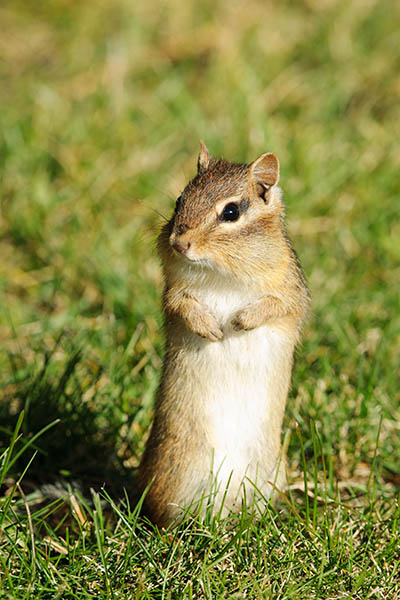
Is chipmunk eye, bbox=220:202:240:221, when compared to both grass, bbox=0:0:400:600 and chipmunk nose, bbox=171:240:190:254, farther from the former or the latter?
grass, bbox=0:0:400:600

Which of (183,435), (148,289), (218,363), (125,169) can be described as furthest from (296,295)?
(125,169)

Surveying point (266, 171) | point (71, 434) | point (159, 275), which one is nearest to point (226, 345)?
point (266, 171)

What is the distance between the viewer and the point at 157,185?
5.85 metres

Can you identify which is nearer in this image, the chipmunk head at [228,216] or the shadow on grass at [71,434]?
the chipmunk head at [228,216]

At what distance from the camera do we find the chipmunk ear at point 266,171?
317 centimetres

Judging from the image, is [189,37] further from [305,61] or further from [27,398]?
[27,398]

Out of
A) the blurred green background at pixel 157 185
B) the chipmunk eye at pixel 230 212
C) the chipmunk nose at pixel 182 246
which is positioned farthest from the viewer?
the blurred green background at pixel 157 185

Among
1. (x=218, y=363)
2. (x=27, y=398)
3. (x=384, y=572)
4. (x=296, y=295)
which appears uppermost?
(x=296, y=295)

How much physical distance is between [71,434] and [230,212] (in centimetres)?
148

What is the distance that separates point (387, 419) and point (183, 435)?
4.21 feet

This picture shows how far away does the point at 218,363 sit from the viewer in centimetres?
315

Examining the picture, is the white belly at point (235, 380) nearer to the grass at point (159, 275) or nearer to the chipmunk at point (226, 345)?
the chipmunk at point (226, 345)

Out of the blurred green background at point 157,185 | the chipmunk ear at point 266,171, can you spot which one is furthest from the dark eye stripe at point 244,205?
the blurred green background at point 157,185

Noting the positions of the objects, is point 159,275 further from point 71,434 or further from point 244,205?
point 244,205
